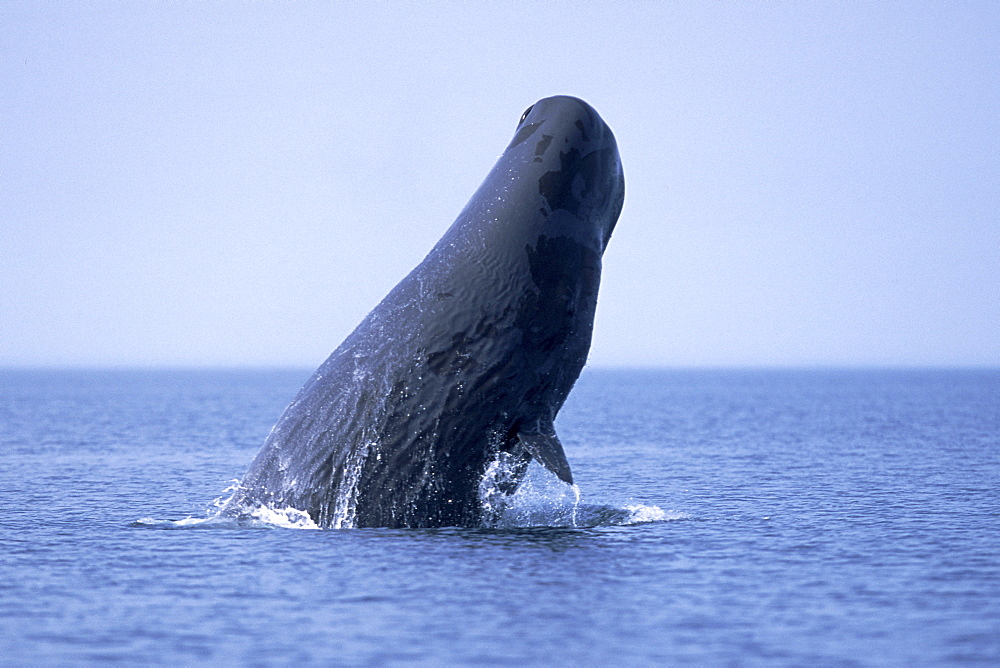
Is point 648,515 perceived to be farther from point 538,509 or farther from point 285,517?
point 285,517

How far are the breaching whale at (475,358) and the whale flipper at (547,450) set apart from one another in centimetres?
2

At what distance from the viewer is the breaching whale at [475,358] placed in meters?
14.6

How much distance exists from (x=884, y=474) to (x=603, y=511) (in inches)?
526

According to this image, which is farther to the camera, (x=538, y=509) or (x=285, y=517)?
(x=538, y=509)

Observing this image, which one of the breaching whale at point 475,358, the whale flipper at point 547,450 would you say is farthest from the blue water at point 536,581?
the whale flipper at point 547,450

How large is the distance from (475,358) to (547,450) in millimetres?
1497

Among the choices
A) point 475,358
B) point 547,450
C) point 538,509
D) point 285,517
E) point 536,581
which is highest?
point 475,358

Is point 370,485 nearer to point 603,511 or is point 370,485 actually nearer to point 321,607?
point 321,607

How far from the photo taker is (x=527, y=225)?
1482cm

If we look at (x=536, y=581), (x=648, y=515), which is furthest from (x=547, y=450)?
(x=648, y=515)

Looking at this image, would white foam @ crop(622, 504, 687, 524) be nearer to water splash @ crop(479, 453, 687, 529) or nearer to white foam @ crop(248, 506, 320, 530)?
water splash @ crop(479, 453, 687, 529)

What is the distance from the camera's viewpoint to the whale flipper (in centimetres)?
1421

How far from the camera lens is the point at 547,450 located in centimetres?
1448

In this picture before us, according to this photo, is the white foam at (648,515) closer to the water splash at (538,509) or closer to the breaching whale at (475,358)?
the water splash at (538,509)
